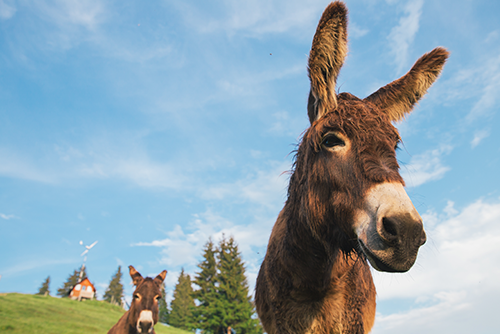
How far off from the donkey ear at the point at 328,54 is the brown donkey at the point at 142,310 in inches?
330

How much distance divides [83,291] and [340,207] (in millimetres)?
62897

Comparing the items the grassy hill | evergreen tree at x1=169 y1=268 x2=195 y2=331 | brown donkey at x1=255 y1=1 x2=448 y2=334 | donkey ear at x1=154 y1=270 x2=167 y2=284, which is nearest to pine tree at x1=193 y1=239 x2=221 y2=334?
the grassy hill

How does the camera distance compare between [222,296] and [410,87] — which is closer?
[410,87]

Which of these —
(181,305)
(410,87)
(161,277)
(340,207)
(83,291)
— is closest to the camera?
(340,207)

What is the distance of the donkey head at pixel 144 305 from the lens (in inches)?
333

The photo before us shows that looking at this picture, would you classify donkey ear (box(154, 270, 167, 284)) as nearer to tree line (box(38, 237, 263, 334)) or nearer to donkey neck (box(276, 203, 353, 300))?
donkey neck (box(276, 203, 353, 300))

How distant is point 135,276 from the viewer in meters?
10.1

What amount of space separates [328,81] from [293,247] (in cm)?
166

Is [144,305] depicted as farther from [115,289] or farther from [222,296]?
[115,289]

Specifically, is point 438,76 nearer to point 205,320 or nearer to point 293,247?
point 293,247

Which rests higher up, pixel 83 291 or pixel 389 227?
pixel 83 291

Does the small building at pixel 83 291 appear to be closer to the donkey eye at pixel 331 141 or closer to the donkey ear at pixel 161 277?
the donkey ear at pixel 161 277

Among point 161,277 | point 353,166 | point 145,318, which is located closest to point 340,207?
point 353,166

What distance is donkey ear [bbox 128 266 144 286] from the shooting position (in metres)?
9.88
